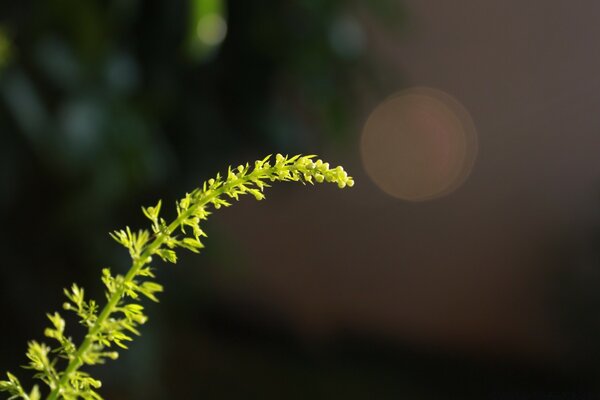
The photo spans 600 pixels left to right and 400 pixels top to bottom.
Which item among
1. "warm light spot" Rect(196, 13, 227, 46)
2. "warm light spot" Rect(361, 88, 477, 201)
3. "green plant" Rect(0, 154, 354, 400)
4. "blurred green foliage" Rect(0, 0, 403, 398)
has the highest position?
"warm light spot" Rect(361, 88, 477, 201)

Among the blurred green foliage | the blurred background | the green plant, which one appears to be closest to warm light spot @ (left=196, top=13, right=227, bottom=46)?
the blurred green foliage

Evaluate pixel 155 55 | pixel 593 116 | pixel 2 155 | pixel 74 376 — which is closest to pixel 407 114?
pixel 593 116

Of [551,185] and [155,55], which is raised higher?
[551,185]

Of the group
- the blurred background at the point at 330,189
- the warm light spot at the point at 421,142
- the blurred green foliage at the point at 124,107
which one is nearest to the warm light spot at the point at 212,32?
the blurred green foliage at the point at 124,107

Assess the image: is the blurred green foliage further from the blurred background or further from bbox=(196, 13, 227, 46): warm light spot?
bbox=(196, 13, 227, 46): warm light spot

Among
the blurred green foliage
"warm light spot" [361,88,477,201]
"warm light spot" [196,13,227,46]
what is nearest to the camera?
"warm light spot" [196,13,227,46]

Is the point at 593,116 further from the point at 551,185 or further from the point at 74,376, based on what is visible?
the point at 74,376

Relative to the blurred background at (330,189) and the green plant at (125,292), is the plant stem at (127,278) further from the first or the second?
the blurred background at (330,189)

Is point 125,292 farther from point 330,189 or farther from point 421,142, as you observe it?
point 330,189
